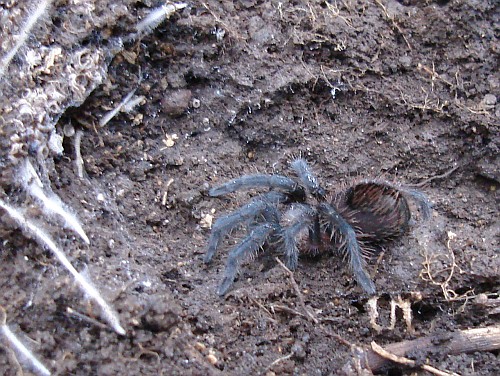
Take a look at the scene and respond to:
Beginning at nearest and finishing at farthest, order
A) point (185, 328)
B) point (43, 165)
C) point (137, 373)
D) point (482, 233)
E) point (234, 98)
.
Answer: point (137, 373) < point (185, 328) < point (43, 165) < point (482, 233) < point (234, 98)

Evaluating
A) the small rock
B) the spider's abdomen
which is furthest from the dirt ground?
the spider's abdomen

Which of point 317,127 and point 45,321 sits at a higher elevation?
point 317,127

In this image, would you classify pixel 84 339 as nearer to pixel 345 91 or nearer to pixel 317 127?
pixel 317 127

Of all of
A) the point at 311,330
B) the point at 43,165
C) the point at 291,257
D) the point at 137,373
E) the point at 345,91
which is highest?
the point at 345,91

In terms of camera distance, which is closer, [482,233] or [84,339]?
[84,339]

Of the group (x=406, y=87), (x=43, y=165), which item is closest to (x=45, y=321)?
(x=43, y=165)

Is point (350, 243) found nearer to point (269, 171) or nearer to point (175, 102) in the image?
point (269, 171)

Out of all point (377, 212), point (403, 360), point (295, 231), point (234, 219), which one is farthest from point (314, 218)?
point (403, 360)
